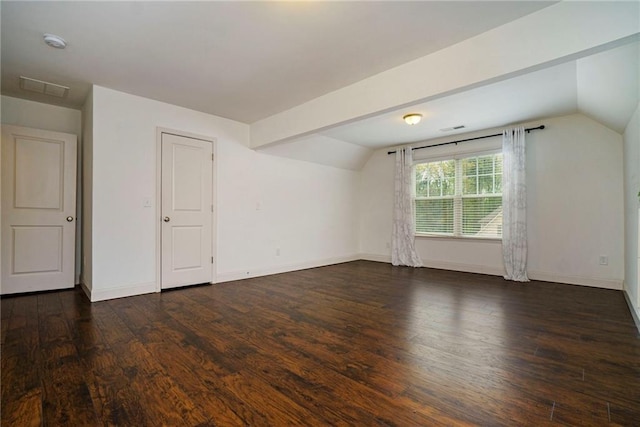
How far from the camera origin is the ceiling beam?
6.45ft

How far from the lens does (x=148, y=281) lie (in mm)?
3949

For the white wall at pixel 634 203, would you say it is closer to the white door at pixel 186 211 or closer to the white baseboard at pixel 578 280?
the white baseboard at pixel 578 280

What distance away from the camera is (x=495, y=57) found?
2.43 meters

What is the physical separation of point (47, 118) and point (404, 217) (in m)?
6.16

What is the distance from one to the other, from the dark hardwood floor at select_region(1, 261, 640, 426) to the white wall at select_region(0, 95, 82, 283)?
1.32 m

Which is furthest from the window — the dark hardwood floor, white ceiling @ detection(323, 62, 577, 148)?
the dark hardwood floor

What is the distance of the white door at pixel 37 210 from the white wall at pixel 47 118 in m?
0.21

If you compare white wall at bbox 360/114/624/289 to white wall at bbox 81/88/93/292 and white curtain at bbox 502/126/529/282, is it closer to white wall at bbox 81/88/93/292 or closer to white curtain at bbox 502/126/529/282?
white curtain at bbox 502/126/529/282

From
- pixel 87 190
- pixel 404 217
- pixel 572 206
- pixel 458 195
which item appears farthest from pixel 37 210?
pixel 572 206

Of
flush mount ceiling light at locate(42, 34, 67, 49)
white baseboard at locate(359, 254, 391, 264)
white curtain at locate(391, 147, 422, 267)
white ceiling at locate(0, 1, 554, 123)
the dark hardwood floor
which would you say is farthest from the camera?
white baseboard at locate(359, 254, 391, 264)

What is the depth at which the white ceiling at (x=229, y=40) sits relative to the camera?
2.20 m

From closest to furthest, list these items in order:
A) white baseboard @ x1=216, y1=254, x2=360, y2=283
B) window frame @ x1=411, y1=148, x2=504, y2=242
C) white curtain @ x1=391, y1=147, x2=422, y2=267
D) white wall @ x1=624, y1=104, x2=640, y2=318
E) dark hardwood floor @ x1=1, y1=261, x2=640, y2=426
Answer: dark hardwood floor @ x1=1, y1=261, x2=640, y2=426 → white wall @ x1=624, y1=104, x2=640, y2=318 → white baseboard @ x1=216, y1=254, x2=360, y2=283 → window frame @ x1=411, y1=148, x2=504, y2=242 → white curtain @ x1=391, y1=147, x2=422, y2=267

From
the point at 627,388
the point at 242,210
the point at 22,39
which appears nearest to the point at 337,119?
the point at 242,210

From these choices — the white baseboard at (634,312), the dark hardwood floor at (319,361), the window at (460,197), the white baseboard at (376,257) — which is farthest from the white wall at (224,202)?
the white baseboard at (634,312)
